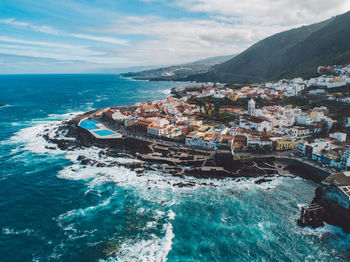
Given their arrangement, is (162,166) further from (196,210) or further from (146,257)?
(146,257)

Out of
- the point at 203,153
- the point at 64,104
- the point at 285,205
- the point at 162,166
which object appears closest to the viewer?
the point at 285,205

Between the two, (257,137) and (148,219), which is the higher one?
(257,137)

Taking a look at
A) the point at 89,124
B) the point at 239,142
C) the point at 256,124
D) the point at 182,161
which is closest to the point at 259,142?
the point at 239,142

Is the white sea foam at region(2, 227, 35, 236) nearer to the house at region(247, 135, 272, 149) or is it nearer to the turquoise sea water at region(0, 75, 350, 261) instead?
the turquoise sea water at region(0, 75, 350, 261)

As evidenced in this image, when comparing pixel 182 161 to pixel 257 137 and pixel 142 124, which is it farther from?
pixel 142 124

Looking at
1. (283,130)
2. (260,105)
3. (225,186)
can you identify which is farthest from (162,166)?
(260,105)

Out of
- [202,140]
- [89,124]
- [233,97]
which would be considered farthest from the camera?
[233,97]

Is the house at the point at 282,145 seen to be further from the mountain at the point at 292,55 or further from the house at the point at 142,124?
the mountain at the point at 292,55

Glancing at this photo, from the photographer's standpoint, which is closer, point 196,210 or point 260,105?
point 196,210
